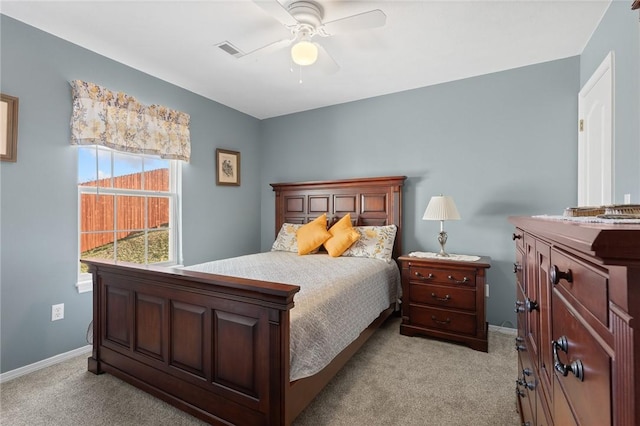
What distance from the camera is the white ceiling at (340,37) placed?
2158 millimetres

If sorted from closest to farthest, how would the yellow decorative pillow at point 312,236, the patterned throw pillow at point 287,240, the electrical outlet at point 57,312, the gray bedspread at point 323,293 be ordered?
the gray bedspread at point 323,293
the electrical outlet at point 57,312
the yellow decorative pillow at point 312,236
the patterned throw pillow at point 287,240

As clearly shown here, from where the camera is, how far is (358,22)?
197cm

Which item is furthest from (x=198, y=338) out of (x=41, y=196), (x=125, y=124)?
(x=125, y=124)

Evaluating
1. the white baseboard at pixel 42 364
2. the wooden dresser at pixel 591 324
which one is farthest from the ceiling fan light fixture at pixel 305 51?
the white baseboard at pixel 42 364

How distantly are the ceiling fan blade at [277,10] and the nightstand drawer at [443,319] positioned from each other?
8.79 ft

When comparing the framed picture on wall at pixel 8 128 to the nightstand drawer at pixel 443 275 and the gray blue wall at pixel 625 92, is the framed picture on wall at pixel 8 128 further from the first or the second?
the gray blue wall at pixel 625 92

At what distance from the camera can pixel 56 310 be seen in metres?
2.53

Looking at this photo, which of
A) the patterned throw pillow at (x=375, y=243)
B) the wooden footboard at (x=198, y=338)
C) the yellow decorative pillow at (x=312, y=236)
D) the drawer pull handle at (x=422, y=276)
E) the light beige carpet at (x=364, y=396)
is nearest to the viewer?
the wooden footboard at (x=198, y=338)

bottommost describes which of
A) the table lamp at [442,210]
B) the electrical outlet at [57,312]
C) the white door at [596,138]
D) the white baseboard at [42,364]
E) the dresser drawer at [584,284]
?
the white baseboard at [42,364]

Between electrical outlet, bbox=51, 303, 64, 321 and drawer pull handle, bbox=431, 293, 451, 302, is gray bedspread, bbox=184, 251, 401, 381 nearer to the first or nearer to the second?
drawer pull handle, bbox=431, 293, 451, 302

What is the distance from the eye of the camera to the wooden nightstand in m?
2.69

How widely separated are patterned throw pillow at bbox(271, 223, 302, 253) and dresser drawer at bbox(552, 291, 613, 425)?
3119mm

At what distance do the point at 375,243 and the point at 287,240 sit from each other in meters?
1.17

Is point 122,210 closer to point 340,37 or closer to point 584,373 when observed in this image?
point 340,37
